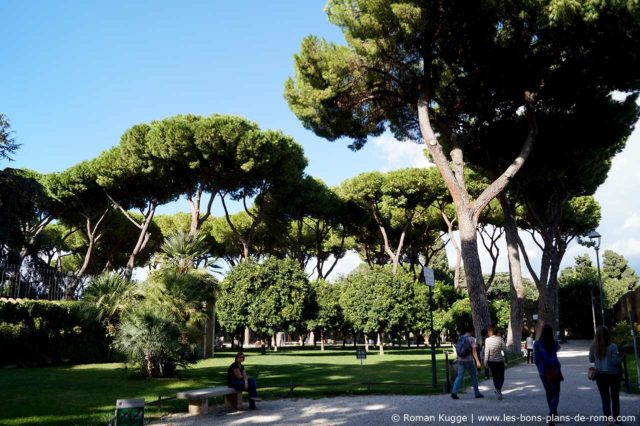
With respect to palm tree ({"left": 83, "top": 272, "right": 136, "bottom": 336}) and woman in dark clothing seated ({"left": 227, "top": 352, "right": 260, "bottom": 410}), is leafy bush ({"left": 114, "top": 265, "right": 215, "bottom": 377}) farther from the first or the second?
woman in dark clothing seated ({"left": 227, "top": 352, "right": 260, "bottom": 410})

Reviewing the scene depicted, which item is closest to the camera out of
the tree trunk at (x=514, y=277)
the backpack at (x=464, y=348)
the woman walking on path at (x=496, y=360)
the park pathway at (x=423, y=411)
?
the park pathway at (x=423, y=411)

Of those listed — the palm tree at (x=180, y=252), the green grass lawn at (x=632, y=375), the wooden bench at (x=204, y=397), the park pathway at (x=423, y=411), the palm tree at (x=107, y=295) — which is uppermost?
the palm tree at (x=180, y=252)

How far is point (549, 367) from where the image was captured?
22.3 feet

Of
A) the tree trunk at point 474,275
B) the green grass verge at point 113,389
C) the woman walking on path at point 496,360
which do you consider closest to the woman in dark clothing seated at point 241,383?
the green grass verge at point 113,389

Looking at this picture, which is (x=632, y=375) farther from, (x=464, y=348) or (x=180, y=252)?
(x=180, y=252)

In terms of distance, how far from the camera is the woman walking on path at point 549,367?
21.8 ft

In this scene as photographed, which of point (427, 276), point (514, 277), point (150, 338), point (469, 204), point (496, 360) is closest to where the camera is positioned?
point (496, 360)

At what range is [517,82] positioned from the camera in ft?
51.1

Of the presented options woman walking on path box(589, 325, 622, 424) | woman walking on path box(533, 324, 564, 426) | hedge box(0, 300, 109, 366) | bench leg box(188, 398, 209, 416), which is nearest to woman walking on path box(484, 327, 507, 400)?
woman walking on path box(533, 324, 564, 426)

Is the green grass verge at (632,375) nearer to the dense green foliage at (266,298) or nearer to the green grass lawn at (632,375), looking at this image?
the green grass lawn at (632,375)

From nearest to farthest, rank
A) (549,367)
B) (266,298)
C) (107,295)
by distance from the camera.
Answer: (549,367), (107,295), (266,298)

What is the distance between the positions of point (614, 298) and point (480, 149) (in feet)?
154

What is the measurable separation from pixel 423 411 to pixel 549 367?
2141mm

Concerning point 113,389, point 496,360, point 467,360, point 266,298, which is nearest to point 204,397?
point 113,389
